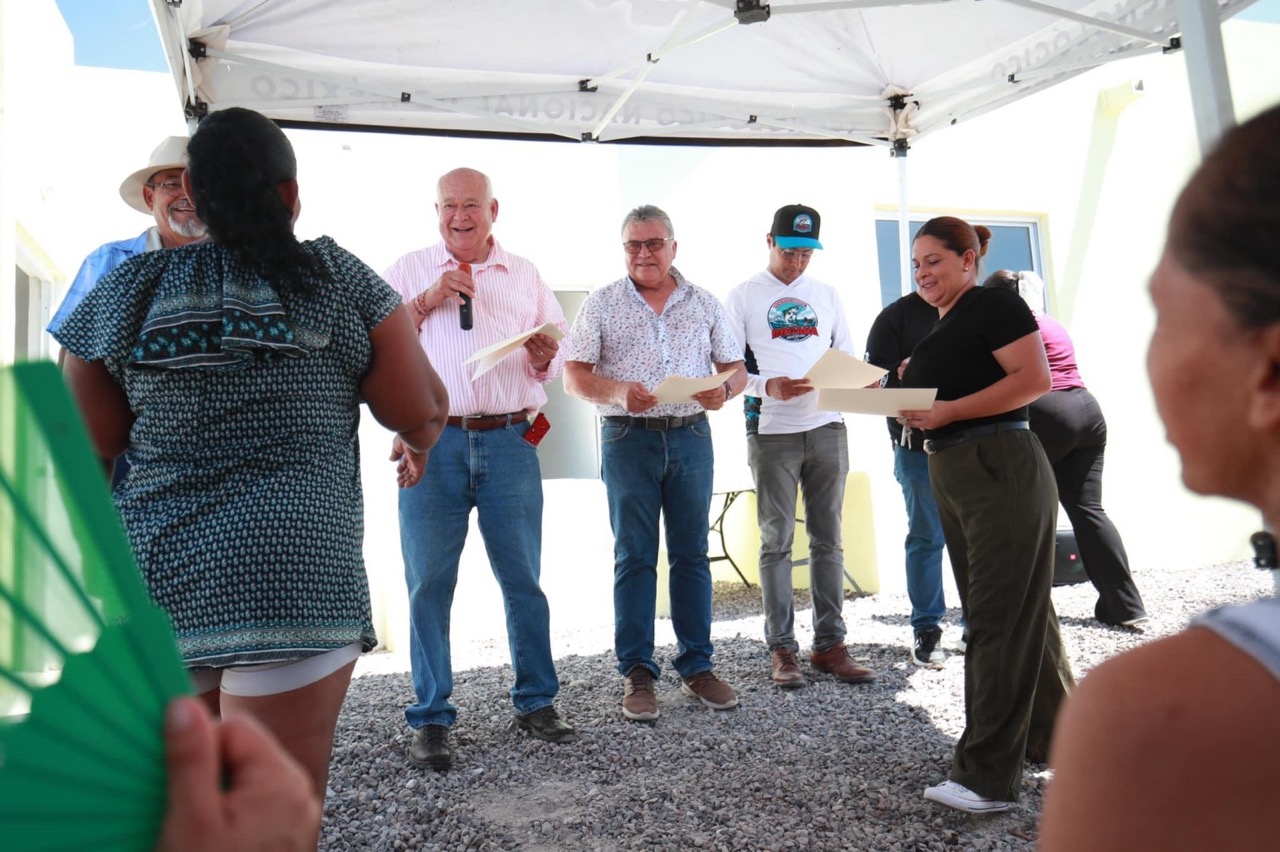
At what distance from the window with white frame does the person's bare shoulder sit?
7912 millimetres

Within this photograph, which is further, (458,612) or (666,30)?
(458,612)

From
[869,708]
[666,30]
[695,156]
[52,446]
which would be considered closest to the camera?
[52,446]

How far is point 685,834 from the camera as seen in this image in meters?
3.05

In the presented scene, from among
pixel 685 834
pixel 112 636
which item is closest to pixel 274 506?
pixel 112 636

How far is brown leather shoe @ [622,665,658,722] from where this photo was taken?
170 inches

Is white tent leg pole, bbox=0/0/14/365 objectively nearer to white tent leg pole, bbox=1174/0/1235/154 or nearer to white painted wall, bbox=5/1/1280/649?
white painted wall, bbox=5/1/1280/649

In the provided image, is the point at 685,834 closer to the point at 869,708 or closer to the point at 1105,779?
the point at 869,708

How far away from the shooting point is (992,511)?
306 centimetres

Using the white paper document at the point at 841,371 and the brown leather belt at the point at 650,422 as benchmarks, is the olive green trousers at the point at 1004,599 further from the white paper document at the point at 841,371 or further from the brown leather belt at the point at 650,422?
the brown leather belt at the point at 650,422

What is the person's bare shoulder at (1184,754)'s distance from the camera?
57cm

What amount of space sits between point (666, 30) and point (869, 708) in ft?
10.7

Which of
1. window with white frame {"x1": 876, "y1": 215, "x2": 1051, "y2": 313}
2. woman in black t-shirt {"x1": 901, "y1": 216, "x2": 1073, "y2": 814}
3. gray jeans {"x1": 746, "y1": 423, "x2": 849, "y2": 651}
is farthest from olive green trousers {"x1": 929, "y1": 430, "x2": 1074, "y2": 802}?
window with white frame {"x1": 876, "y1": 215, "x2": 1051, "y2": 313}

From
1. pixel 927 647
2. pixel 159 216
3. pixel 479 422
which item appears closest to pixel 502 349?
pixel 479 422

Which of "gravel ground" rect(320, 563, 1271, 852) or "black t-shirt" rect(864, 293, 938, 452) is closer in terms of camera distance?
"gravel ground" rect(320, 563, 1271, 852)
